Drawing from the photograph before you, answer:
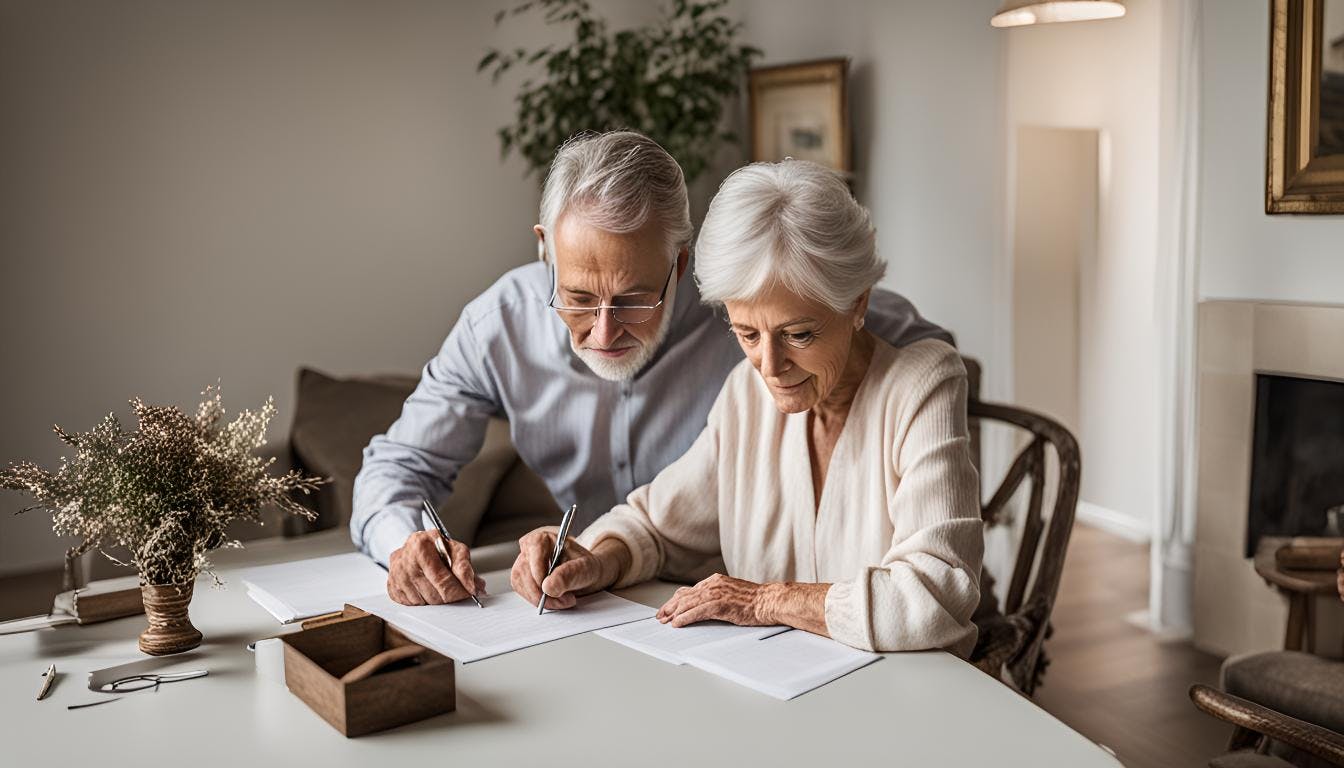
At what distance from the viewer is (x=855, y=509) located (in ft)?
6.09

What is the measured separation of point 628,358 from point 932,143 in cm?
296

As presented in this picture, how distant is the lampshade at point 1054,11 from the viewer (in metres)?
3.65

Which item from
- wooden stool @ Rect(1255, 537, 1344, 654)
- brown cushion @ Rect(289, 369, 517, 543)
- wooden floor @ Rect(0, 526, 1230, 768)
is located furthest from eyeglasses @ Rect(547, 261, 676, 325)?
wooden stool @ Rect(1255, 537, 1344, 654)

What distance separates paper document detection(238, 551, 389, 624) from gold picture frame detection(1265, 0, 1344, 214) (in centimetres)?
270

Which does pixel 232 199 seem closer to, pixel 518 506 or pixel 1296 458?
pixel 518 506

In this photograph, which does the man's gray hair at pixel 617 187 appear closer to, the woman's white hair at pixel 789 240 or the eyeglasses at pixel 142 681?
the woman's white hair at pixel 789 240

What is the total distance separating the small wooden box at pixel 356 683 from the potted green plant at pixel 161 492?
0.68 feet

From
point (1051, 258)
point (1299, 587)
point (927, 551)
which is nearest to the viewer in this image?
point (927, 551)

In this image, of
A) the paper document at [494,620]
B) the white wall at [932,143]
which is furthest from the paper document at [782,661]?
the white wall at [932,143]

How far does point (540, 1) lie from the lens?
217 inches

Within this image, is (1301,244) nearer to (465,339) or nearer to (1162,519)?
(1162,519)

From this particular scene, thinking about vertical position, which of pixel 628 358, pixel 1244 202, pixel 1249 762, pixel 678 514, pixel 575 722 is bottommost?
pixel 1249 762

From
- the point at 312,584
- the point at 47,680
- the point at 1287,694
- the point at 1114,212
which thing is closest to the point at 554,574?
the point at 312,584

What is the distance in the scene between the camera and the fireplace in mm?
3412
